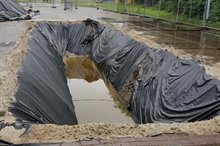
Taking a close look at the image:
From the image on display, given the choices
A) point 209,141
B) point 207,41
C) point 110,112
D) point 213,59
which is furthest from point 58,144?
point 207,41

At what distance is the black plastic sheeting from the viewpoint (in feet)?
20.7

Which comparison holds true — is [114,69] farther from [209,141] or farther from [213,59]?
[209,141]

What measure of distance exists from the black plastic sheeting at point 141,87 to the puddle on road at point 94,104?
437mm

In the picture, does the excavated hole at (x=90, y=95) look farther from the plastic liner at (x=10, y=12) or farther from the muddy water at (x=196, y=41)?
the plastic liner at (x=10, y=12)

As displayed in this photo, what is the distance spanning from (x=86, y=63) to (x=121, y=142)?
11597 millimetres

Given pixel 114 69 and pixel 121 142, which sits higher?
pixel 121 142

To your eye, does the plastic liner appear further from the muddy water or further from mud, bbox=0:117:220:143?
mud, bbox=0:117:220:143

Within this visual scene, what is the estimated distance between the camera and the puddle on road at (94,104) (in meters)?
9.30

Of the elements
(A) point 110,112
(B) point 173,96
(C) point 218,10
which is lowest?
(A) point 110,112

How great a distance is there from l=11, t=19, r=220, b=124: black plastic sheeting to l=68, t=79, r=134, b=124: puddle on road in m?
0.44

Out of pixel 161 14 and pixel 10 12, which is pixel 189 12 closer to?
pixel 161 14

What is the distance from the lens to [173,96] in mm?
7551

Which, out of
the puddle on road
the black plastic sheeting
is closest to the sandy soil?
the black plastic sheeting

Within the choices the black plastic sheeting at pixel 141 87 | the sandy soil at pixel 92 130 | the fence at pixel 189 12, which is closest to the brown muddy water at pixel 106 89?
the black plastic sheeting at pixel 141 87
